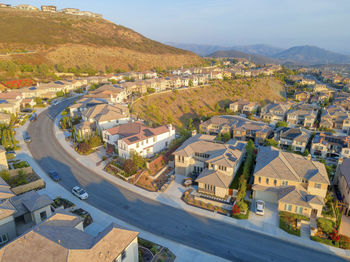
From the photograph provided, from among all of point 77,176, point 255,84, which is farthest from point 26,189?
point 255,84

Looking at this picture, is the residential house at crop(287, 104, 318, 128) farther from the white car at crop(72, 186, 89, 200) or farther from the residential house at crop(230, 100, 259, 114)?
the white car at crop(72, 186, 89, 200)

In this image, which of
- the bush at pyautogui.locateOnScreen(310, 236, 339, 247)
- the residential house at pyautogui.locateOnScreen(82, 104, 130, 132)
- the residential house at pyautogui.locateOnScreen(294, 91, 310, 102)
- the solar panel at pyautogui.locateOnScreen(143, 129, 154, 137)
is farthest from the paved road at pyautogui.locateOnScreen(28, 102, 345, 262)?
the residential house at pyautogui.locateOnScreen(294, 91, 310, 102)

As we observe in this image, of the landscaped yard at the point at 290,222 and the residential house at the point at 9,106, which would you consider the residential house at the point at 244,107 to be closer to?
the landscaped yard at the point at 290,222

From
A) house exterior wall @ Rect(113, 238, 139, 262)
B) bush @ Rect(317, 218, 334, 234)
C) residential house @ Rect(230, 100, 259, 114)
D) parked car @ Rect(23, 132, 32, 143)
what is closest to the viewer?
house exterior wall @ Rect(113, 238, 139, 262)

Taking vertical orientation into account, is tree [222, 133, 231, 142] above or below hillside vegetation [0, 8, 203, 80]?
below

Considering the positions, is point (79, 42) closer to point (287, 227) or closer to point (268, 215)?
point (268, 215)

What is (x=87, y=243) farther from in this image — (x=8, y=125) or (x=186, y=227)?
(x=8, y=125)

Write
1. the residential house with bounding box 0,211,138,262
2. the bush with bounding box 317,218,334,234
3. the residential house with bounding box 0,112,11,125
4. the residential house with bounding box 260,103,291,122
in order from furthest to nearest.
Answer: the residential house with bounding box 260,103,291,122 < the residential house with bounding box 0,112,11,125 < the bush with bounding box 317,218,334,234 < the residential house with bounding box 0,211,138,262

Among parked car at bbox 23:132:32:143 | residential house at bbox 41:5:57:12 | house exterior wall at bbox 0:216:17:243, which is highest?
residential house at bbox 41:5:57:12
